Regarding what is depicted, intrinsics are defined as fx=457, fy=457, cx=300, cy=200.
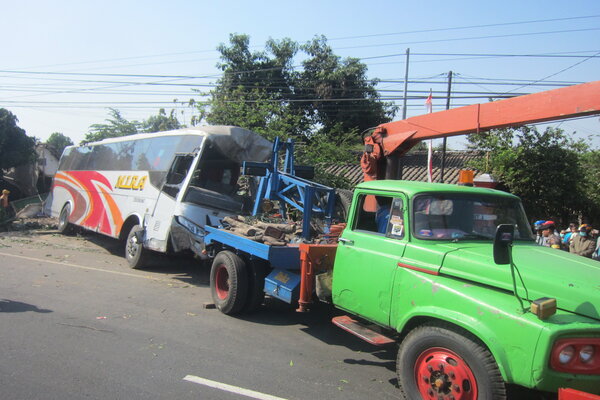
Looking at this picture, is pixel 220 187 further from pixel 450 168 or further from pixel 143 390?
pixel 450 168

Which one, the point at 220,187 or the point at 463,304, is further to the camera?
the point at 220,187

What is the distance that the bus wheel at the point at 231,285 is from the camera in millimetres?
6800

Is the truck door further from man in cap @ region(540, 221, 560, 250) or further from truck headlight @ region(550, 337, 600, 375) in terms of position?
man in cap @ region(540, 221, 560, 250)

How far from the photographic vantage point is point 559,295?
3436 mm

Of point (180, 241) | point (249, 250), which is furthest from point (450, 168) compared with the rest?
point (249, 250)

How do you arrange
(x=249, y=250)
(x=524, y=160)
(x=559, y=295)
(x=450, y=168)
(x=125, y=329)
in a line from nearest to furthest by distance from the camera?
(x=559, y=295) < (x=125, y=329) < (x=249, y=250) < (x=524, y=160) < (x=450, y=168)

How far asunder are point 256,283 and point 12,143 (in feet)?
84.5

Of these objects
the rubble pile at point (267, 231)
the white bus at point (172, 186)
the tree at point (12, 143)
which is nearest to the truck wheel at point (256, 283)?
the rubble pile at point (267, 231)

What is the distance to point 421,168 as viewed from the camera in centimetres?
1902

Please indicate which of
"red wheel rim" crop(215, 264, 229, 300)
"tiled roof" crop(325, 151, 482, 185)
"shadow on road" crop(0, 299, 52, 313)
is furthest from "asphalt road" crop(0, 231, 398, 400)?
"tiled roof" crop(325, 151, 482, 185)

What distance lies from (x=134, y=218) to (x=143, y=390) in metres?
7.56

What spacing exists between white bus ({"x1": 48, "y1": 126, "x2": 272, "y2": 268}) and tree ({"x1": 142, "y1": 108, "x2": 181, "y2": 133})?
48.3ft

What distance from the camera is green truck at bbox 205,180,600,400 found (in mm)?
3211

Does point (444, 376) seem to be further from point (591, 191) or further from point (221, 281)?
point (591, 191)
